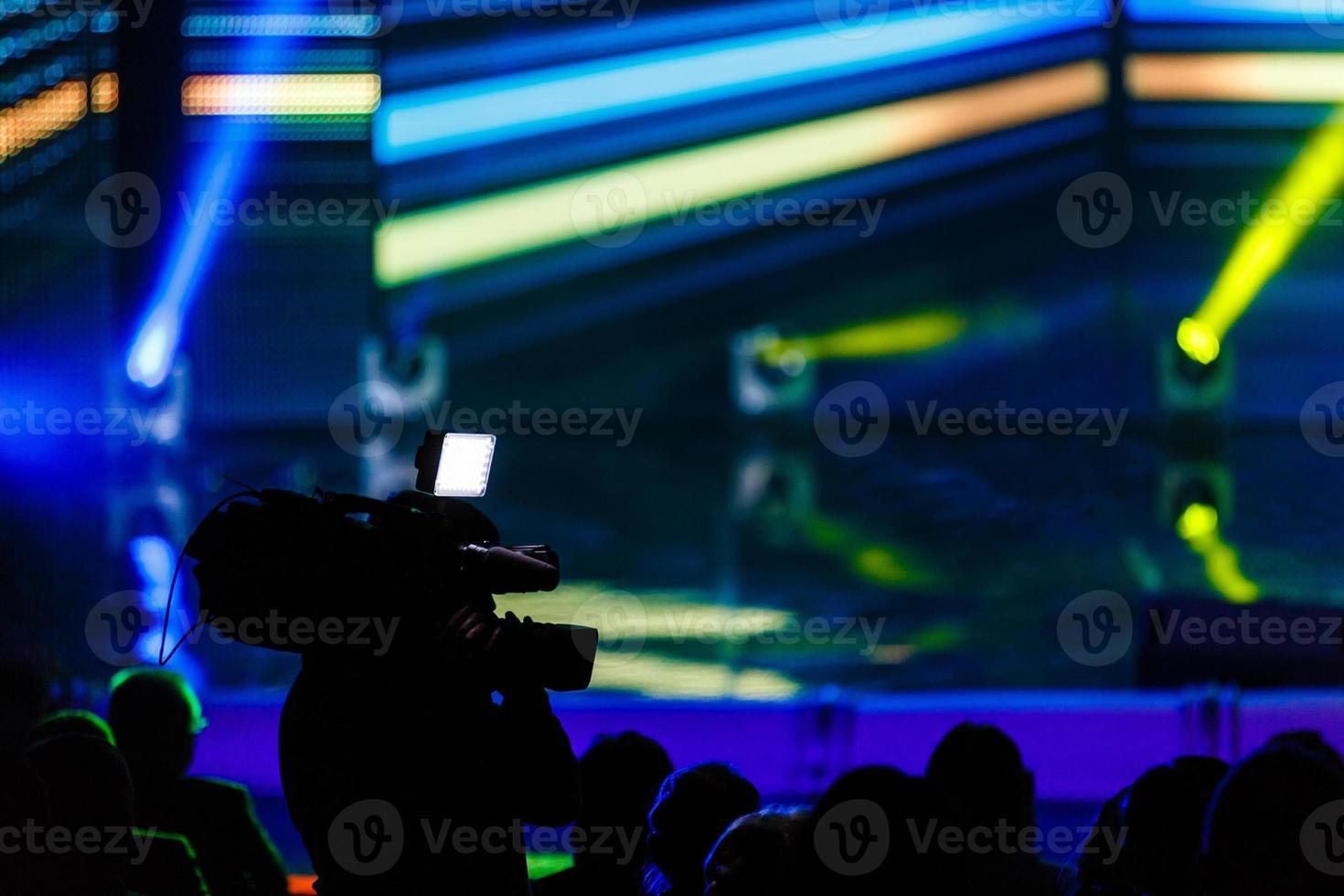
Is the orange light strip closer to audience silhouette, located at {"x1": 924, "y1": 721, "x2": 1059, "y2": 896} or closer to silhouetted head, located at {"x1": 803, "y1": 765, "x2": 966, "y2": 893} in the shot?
audience silhouette, located at {"x1": 924, "y1": 721, "x2": 1059, "y2": 896}

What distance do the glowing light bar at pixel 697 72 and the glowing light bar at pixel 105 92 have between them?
1.56 meters

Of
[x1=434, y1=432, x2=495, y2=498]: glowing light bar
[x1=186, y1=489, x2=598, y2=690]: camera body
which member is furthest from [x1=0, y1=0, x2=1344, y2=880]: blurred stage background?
[x1=186, y1=489, x2=598, y2=690]: camera body

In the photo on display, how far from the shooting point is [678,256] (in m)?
8.30

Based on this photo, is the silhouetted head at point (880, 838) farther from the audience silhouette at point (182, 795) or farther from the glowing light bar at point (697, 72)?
the glowing light bar at point (697, 72)

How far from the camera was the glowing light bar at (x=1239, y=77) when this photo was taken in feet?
26.4

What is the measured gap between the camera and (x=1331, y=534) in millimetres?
5199

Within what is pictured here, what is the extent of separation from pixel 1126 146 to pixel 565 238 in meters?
3.16

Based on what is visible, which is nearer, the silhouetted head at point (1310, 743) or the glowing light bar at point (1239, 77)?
the silhouetted head at point (1310, 743)

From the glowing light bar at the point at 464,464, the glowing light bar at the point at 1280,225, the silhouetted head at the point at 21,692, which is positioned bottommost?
the silhouetted head at the point at 21,692

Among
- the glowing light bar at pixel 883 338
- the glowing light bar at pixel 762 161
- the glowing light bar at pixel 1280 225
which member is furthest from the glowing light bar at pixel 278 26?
the glowing light bar at pixel 1280 225

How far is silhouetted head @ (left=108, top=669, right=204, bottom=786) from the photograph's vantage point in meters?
1.69

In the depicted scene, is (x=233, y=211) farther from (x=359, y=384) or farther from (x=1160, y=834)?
(x=1160, y=834)

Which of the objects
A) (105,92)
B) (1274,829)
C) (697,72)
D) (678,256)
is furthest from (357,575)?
(697,72)

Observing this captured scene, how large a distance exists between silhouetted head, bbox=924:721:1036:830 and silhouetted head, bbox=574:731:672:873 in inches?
11.9
